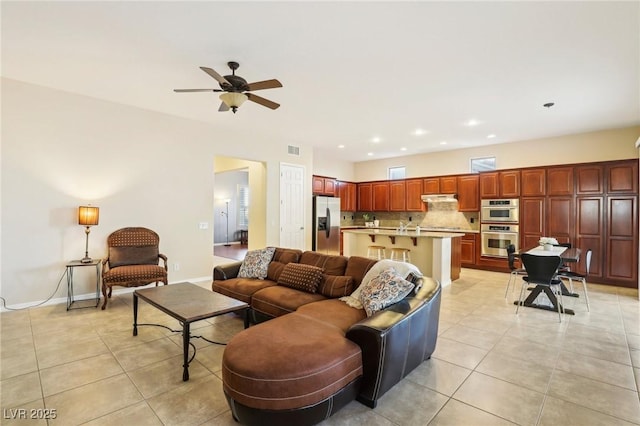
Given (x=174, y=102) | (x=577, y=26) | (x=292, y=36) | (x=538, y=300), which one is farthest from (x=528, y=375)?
(x=174, y=102)

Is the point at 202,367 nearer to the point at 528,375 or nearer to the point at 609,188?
the point at 528,375

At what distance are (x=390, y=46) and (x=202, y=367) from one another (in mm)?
3486

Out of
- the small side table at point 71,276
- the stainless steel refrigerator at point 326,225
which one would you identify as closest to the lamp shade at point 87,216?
the small side table at point 71,276

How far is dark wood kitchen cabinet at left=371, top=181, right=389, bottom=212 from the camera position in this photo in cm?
904

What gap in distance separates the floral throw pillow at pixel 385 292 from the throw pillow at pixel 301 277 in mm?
764

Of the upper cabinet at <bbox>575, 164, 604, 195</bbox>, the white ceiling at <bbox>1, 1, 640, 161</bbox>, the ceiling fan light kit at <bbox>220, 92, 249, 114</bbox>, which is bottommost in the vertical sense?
the upper cabinet at <bbox>575, 164, 604, 195</bbox>

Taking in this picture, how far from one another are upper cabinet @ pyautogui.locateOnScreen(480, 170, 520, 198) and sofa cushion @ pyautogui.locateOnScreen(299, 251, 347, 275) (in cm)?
508

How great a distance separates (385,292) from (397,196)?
21.4 feet

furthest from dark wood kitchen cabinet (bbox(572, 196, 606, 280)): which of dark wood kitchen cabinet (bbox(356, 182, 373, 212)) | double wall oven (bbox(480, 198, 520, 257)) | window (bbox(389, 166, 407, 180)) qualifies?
dark wood kitchen cabinet (bbox(356, 182, 373, 212))

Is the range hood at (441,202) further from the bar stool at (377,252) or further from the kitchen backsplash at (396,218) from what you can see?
the bar stool at (377,252)

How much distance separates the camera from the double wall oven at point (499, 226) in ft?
21.7

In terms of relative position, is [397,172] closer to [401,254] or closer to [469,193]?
[469,193]

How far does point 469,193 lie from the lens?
740cm

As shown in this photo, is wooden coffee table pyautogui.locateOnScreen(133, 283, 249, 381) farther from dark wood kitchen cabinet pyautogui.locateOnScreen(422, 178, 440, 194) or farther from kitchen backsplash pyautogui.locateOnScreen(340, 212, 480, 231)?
kitchen backsplash pyautogui.locateOnScreen(340, 212, 480, 231)
